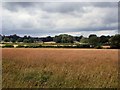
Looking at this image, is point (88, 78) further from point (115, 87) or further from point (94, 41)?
point (94, 41)

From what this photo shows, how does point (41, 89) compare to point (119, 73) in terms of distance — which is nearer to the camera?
point (41, 89)

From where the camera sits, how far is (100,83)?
308 inches

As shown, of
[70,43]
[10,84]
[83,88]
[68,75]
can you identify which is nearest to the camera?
[83,88]

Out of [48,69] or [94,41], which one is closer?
[48,69]

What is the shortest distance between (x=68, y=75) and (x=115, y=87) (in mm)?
1704

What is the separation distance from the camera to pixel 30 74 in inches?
355

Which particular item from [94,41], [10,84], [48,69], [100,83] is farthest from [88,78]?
[94,41]

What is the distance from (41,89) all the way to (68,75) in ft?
4.29

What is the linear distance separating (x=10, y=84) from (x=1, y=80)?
1.44 ft

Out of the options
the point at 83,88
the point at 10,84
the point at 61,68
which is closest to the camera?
the point at 83,88

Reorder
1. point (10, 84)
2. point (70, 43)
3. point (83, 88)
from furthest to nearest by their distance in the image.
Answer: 1. point (70, 43)
2. point (10, 84)
3. point (83, 88)

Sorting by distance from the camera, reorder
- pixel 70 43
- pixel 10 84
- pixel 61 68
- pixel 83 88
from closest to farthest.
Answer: pixel 83 88 → pixel 10 84 → pixel 61 68 → pixel 70 43

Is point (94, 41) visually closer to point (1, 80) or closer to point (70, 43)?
point (70, 43)

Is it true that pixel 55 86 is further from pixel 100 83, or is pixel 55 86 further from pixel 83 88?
pixel 100 83
